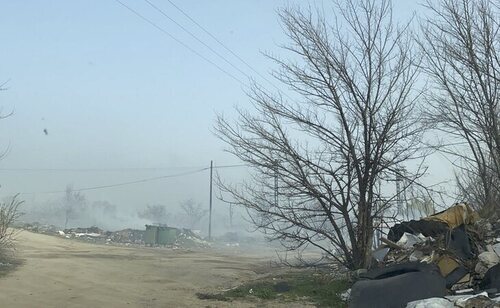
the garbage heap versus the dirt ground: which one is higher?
the garbage heap

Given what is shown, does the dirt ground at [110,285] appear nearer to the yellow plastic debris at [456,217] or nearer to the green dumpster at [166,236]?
the yellow plastic debris at [456,217]

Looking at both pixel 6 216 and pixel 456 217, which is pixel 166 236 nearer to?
pixel 6 216

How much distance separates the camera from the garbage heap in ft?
24.7

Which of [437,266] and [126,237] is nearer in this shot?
[437,266]

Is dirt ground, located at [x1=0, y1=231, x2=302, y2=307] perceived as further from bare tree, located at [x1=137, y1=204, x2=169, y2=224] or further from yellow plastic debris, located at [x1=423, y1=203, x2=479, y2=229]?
bare tree, located at [x1=137, y1=204, x2=169, y2=224]

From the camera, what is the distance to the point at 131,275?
53.1 feet

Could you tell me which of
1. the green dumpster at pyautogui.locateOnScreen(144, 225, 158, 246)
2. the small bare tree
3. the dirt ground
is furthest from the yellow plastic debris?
the green dumpster at pyautogui.locateOnScreen(144, 225, 158, 246)

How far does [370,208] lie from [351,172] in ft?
3.17

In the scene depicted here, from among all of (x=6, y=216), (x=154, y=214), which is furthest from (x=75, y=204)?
(x=6, y=216)

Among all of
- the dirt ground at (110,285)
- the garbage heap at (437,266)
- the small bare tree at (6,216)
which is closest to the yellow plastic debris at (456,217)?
the garbage heap at (437,266)

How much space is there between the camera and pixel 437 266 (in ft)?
29.3

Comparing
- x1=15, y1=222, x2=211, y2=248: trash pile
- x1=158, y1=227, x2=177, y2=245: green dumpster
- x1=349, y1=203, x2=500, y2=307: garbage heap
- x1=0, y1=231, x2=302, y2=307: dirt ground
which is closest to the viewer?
x1=349, y1=203, x2=500, y2=307: garbage heap

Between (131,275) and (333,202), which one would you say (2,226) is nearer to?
(131,275)

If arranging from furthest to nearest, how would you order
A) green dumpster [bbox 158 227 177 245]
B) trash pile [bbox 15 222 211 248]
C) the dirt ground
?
green dumpster [bbox 158 227 177 245]
trash pile [bbox 15 222 211 248]
the dirt ground
